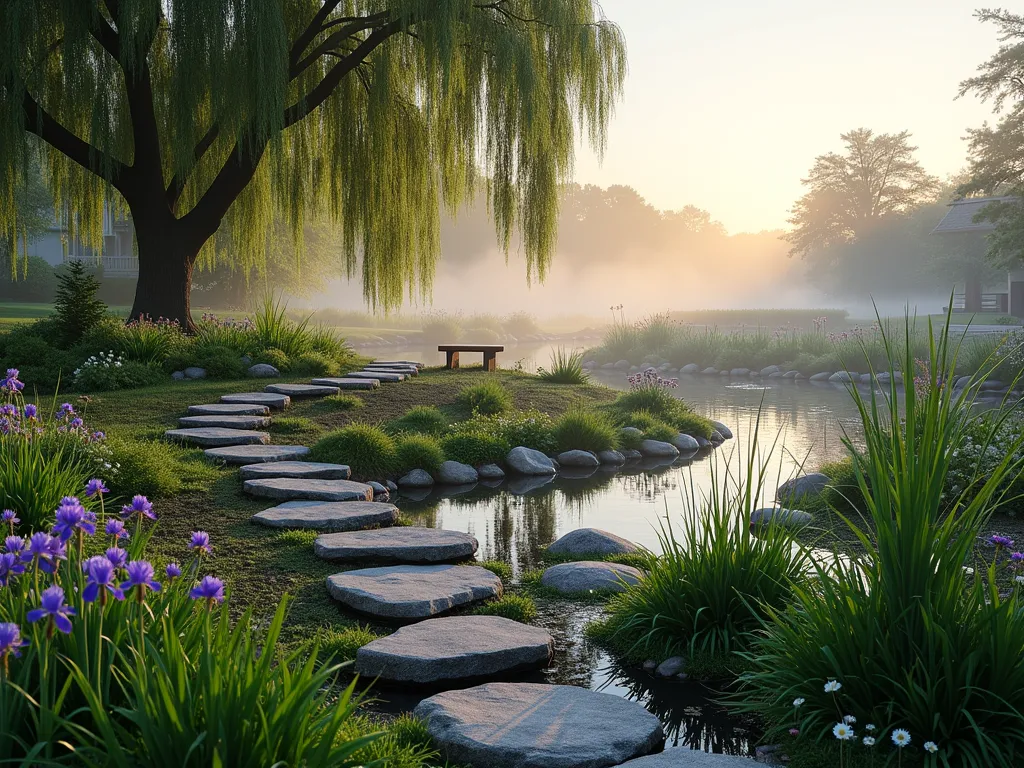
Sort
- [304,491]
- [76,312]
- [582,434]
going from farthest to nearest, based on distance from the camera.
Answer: [76,312]
[582,434]
[304,491]

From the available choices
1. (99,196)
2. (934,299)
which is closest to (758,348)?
(99,196)

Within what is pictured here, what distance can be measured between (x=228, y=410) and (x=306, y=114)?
5.04 metres

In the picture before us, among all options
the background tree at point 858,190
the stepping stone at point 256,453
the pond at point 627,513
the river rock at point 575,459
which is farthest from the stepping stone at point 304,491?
the background tree at point 858,190

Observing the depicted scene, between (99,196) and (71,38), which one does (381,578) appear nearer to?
(71,38)

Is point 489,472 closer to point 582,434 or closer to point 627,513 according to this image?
point 582,434

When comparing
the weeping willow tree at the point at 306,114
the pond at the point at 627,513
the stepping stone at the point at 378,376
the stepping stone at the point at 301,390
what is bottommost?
the pond at the point at 627,513

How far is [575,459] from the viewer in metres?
8.45

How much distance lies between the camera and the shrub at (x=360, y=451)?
680 centimetres

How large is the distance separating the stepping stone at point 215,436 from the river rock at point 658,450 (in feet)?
12.7

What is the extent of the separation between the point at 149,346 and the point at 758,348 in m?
14.8

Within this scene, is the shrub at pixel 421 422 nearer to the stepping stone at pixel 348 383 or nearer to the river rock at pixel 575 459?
the river rock at pixel 575 459

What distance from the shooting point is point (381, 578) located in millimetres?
4176

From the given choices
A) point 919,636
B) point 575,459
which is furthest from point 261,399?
point 919,636

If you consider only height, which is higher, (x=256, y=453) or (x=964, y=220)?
(x=964, y=220)
